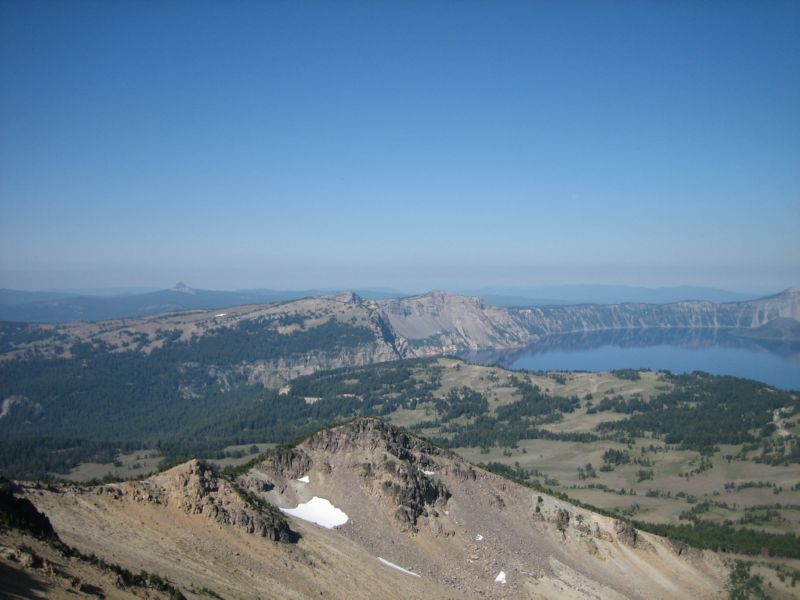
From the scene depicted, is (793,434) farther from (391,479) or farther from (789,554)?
(391,479)

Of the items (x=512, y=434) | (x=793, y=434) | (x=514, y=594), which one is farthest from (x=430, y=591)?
(x=793, y=434)

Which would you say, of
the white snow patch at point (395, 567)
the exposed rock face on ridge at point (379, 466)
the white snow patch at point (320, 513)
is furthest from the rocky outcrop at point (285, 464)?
the white snow patch at point (395, 567)

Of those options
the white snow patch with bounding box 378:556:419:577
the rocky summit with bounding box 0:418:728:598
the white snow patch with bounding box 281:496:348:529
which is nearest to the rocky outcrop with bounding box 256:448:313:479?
the rocky summit with bounding box 0:418:728:598

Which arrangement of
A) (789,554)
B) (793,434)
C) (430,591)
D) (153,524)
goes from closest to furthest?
(153,524), (430,591), (789,554), (793,434)

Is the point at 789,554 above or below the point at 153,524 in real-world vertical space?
below

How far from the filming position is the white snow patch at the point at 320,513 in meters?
48.8

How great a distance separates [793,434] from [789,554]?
3417 inches

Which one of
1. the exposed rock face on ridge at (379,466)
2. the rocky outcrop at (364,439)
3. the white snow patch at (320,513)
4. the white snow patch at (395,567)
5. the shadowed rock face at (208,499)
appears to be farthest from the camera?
the rocky outcrop at (364,439)

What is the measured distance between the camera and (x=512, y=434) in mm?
163125

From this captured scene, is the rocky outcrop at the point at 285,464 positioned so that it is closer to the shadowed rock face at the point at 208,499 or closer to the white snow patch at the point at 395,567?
the shadowed rock face at the point at 208,499

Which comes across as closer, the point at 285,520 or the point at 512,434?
the point at 285,520

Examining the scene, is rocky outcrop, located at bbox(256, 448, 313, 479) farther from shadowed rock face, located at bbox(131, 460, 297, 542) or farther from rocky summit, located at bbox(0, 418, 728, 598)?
shadowed rock face, located at bbox(131, 460, 297, 542)

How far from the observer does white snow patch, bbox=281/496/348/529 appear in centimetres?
4875

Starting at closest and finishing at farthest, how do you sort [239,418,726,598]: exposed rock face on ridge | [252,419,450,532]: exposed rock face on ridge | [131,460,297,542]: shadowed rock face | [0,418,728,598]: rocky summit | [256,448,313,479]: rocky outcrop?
[0,418,728,598]: rocky summit
[131,460,297,542]: shadowed rock face
[239,418,726,598]: exposed rock face on ridge
[252,419,450,532]: exposed rock face on ridge
[256,448,313,479]: rocky outcrop
